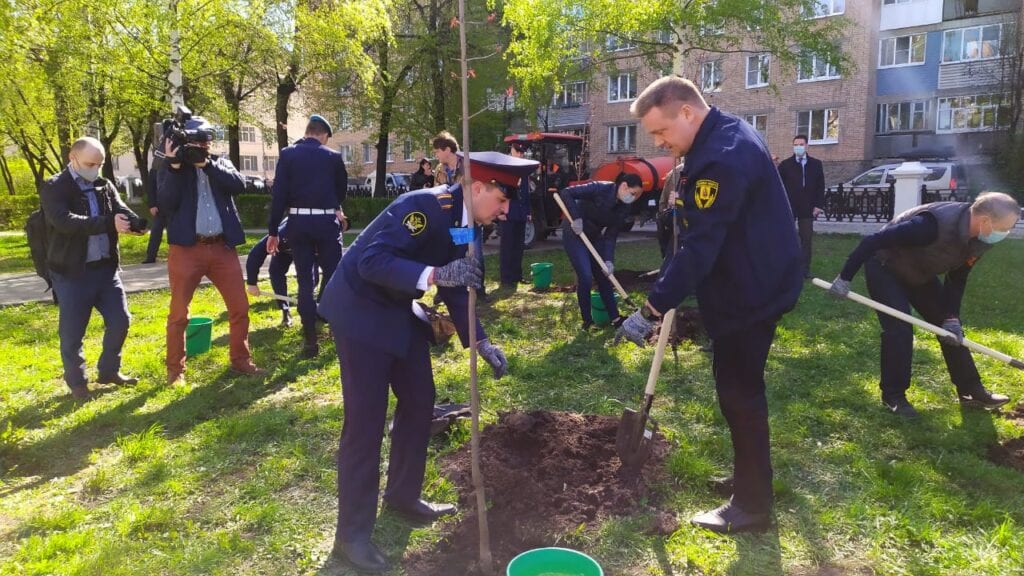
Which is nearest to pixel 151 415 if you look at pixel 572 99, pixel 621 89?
pixel 621 89

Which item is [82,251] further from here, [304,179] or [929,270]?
[929,270]

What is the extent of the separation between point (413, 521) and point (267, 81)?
20079 millimetres

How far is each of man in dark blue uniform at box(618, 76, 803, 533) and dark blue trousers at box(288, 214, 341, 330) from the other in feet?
11.1

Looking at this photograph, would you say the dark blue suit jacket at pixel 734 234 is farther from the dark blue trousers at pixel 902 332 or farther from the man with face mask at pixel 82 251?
the man with face mask at pixel 82 251

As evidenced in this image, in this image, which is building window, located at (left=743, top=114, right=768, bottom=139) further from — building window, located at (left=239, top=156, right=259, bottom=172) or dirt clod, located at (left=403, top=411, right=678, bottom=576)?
building window, located at (left=239, top=156, right=259, bottom=172)

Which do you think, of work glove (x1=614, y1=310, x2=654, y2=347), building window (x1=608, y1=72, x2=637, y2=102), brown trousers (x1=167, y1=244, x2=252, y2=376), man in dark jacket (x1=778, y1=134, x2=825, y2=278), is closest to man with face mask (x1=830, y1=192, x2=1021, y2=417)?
work glove (x1=614, y1=310, x2=654, y2=347)

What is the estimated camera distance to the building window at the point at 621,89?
34000 mm

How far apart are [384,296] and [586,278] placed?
431 centimetres

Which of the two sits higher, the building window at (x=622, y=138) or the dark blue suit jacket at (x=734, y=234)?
the building window at (x=622, y=138)

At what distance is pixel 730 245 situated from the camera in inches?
113

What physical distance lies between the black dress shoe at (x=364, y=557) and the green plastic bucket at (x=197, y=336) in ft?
11.9

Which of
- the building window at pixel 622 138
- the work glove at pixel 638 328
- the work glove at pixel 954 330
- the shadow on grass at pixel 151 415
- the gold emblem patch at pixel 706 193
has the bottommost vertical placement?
the shadow on grass at pixel 151 415

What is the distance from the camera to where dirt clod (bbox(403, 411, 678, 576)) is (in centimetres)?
306

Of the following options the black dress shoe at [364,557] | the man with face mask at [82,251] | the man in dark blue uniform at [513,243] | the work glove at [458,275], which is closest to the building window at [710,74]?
the man in dark blue uniform at [513,243]
